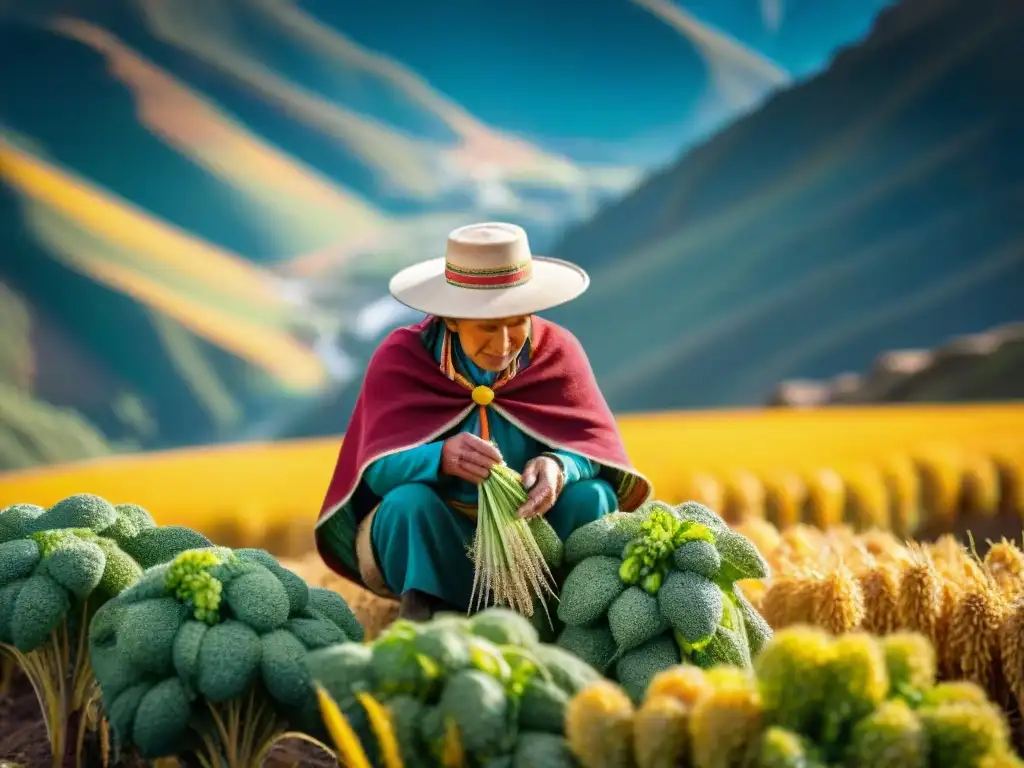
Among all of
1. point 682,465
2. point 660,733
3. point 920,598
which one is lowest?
point 660,733

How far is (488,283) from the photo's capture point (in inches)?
166

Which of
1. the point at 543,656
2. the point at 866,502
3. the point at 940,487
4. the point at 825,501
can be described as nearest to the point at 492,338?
the point at 543,656

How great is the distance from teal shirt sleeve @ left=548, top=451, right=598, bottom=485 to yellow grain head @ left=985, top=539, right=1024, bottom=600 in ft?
5.08

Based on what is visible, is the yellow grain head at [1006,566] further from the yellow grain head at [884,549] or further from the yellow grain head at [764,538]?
the yellow grain head at [764,538]

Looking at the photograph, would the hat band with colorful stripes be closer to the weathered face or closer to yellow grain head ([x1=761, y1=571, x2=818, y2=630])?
the weathered face

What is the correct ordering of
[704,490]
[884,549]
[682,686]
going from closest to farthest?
[682,686], [884,549], [704,490]

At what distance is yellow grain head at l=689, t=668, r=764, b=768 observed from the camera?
9.36 feet

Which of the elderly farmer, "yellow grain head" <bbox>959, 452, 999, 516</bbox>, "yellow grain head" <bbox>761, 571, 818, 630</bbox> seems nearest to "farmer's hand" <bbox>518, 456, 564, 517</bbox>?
the elderly farmer

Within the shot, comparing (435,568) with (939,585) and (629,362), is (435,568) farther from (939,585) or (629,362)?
(629,362)

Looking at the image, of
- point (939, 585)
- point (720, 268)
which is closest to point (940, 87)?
point (720, 268)

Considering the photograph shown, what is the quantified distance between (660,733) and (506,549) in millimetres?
1221

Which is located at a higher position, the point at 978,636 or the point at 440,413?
the point at 440,413

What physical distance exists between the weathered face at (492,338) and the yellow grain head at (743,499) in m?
3.71

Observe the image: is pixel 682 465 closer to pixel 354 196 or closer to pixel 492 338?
pixel 492 338
